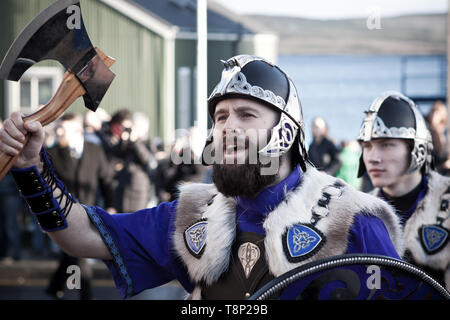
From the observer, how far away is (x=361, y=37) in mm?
19094

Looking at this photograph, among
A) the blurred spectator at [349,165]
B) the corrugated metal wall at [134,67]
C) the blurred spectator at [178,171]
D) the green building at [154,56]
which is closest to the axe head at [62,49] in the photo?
the blurred spectator at [178,171]

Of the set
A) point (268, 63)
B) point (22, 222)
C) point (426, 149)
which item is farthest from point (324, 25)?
point (268, 63)

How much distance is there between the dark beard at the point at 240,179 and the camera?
2.85 meters

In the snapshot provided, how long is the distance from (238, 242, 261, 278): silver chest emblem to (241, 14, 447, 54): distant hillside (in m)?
15.3

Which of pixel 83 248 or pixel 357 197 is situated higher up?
pixel 357 197

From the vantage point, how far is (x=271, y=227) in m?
2.83

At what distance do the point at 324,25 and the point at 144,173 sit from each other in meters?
12.0

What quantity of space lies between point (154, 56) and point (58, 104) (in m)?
13.0

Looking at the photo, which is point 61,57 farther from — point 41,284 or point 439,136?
point 41,284

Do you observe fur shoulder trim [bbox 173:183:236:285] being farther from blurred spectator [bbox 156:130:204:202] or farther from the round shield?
blurred spectator [bbox 156:130:204:202]

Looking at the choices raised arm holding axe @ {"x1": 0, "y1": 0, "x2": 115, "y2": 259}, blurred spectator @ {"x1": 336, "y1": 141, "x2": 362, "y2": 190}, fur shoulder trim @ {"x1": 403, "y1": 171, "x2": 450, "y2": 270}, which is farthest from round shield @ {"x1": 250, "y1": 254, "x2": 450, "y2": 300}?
blurred spectator @ {"x1": 336, "y1": 141, "x2": 362, "y2": 190}

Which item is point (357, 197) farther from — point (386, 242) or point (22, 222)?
point (22, 222)

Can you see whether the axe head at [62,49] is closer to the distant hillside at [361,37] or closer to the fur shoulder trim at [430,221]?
the fur shoulder trim at [430,221]

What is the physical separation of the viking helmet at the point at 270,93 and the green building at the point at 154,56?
8.84 metres
